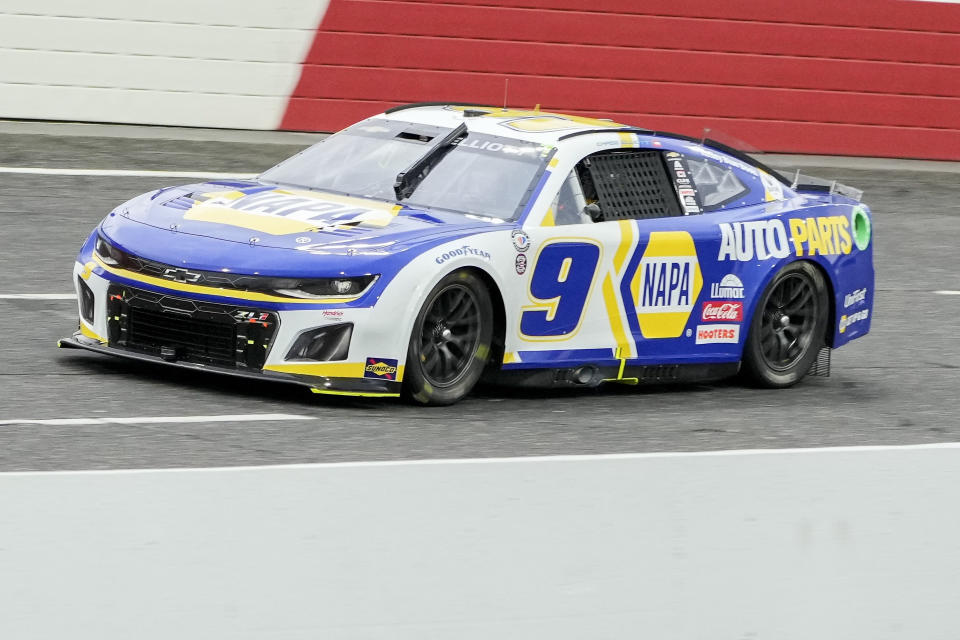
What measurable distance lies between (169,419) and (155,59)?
31.0ft

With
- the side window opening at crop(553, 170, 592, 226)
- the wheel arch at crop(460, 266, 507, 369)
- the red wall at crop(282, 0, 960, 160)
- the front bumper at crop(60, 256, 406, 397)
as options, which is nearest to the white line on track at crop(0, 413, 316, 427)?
the front bumper at crop(60, 256, 406, 397)

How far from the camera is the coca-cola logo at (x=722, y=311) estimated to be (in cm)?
856

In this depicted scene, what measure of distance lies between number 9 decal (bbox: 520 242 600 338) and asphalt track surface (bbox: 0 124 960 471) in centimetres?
40

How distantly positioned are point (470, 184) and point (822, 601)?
11.9 feet

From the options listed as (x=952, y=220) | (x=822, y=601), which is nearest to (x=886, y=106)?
(x=952, y=220)

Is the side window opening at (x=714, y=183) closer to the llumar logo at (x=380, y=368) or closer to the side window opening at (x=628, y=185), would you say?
the side window opening at (x=628, y=185)

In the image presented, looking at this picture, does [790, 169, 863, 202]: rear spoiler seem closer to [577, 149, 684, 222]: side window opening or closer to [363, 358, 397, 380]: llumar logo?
[577, 149, 684, 222]: side window opening

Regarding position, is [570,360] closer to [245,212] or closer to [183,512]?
[245,212]

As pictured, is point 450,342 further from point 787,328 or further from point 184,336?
point 787,328

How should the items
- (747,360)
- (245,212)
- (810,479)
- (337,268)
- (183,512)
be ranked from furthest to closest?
(747,360) → (245,212) → (337,268) → (810,479) → (183,512)

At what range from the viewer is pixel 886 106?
58.1 ft

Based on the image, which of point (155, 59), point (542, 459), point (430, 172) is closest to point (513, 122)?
point (430, 172)

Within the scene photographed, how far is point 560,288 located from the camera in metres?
7.89

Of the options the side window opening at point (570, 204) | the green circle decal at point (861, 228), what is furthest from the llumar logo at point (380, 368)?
the green circle decal at point (861, 228)
